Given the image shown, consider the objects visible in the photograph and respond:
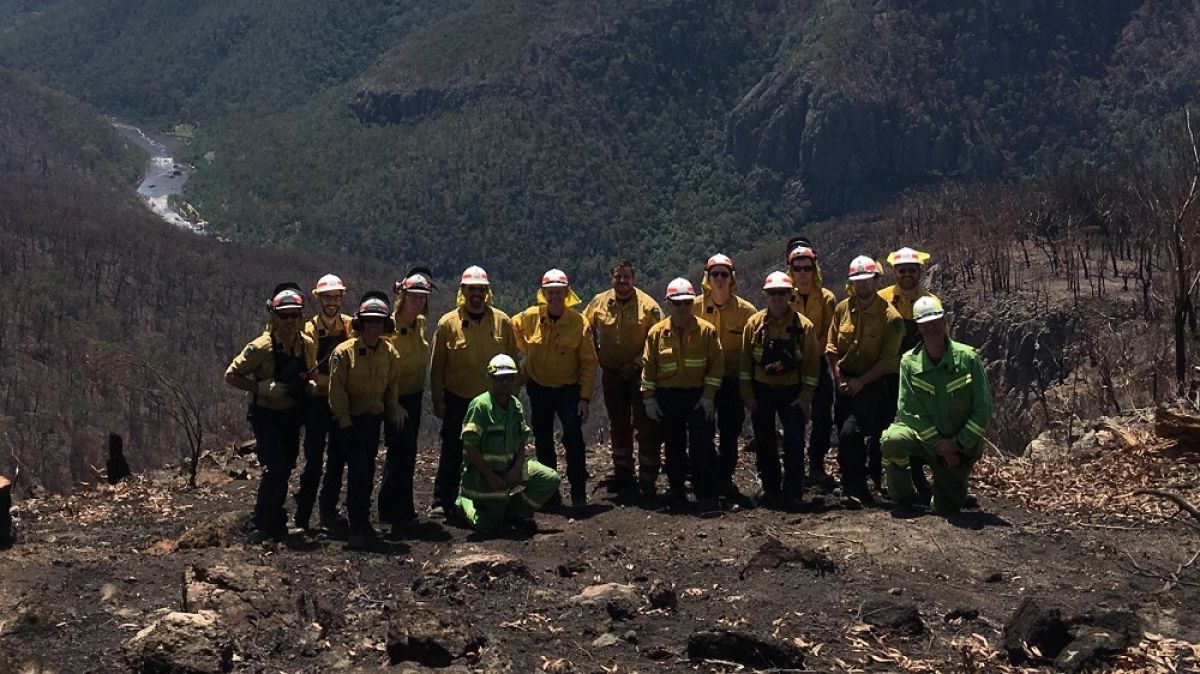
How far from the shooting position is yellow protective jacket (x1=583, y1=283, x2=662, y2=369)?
12.0 meters

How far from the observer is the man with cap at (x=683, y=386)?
37.2ft

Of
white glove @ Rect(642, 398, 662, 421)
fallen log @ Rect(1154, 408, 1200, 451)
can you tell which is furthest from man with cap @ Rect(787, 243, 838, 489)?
fallen log @ Rect(1154, 408, 1200, 451)

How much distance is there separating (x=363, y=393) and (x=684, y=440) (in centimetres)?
272

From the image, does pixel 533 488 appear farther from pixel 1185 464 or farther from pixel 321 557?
pixel 1185 464

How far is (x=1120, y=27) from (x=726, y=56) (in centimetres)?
4241

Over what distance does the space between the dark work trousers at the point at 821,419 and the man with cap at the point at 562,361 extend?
1.91 meters

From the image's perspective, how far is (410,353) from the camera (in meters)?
11.2

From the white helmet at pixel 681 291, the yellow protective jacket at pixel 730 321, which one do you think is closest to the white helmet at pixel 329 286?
the white helmet at pixel 681 291

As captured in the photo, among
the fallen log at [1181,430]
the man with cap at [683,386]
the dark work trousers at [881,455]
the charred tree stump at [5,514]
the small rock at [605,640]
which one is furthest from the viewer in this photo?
the fallen log at [1181,430]

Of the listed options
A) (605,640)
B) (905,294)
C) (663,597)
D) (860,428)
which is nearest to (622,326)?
(860,428)

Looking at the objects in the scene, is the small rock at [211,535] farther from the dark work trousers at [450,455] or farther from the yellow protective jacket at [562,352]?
the yellow protective jacket at [562,352]

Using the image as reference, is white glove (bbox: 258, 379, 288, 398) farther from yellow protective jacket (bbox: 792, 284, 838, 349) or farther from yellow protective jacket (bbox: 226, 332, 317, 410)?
yellow protective jacket (bbox: 792, 284, 838, 349)

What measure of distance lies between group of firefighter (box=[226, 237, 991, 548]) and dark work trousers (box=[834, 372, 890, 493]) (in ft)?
0.05

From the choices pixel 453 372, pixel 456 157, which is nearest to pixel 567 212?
pixel 456 157
